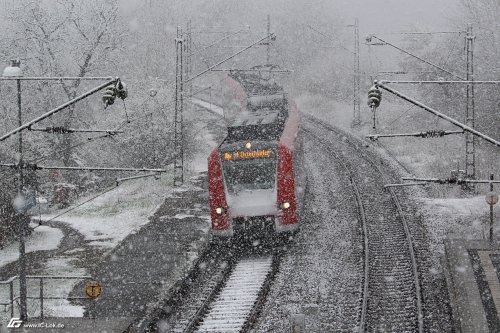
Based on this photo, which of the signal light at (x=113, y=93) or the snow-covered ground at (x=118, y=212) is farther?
the snow-covered ground at (x=118, y=212)

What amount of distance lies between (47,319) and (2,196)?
1072 cm

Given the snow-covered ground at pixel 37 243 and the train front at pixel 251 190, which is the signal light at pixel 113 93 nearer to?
the train front at pixel 251 190

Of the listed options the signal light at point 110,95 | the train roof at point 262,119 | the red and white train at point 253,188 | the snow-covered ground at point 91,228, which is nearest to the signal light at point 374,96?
the signal light at point 110,95

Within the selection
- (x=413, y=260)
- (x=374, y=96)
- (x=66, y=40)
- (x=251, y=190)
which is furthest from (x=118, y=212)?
(x=374, y=96)

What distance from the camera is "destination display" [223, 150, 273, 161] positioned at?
18.8m

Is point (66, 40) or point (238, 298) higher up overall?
point (66, 40)

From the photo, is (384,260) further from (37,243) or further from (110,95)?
(37,243)

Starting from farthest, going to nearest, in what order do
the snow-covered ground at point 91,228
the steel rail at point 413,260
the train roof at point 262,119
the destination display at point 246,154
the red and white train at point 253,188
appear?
the train roof at point 262,119, the destination display at point 246,154, the red and white train at point 253,188, the snow-covered ground at point 91,228, the steel rail at point 413,260

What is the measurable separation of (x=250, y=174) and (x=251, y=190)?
18.1 inches

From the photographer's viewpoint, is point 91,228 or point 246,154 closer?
point 246,154

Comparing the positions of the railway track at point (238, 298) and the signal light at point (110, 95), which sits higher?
the signal light at point (110, 95)

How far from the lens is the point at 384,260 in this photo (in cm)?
1830

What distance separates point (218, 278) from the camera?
17.3 metres

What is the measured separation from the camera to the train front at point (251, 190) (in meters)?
18.6
